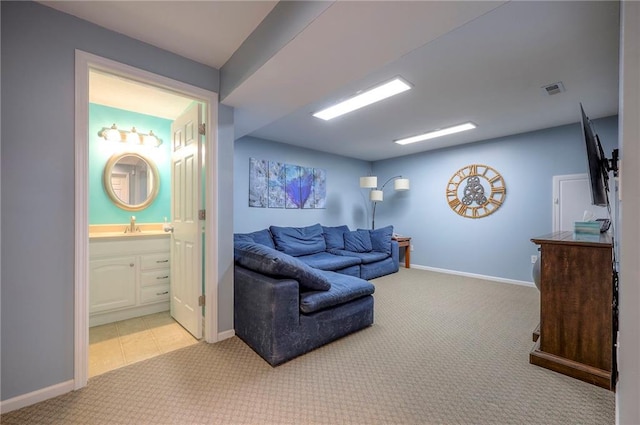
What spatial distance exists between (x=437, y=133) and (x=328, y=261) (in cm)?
262

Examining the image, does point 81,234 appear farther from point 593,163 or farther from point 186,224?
point 593,163

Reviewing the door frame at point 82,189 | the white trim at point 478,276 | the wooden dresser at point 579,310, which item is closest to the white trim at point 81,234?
the door frame at point 82,189

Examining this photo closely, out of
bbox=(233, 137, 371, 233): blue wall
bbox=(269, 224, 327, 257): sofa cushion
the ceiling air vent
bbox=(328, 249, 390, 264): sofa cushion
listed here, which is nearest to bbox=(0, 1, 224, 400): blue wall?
bbox=(233, 137, 371, 233): blue wall

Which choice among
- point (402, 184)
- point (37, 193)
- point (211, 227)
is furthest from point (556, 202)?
point (37, 193)

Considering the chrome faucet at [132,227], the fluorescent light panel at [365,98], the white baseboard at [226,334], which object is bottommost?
the white baseboard at [226,334]

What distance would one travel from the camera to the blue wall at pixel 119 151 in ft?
9.65

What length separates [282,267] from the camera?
1995 millimetres

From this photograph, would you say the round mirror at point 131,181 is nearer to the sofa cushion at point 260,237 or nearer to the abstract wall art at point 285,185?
the sofa cushion at point 260,237

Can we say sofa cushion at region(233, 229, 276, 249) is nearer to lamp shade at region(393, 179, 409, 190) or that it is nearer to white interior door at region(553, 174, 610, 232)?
lamp shade at region(393, 179, 409, 190)

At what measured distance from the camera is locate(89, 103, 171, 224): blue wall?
9.65ft

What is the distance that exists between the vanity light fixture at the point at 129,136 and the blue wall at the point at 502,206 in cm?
458

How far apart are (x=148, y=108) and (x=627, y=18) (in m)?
3.79

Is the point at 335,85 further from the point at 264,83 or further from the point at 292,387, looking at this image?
the point at 292,387

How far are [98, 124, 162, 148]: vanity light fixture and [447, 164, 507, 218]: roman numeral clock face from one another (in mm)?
4826
